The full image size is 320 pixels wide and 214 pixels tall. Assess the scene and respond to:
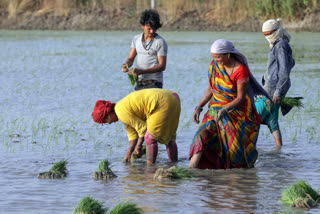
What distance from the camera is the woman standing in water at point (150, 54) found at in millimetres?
7883

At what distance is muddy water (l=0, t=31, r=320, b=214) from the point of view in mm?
6250

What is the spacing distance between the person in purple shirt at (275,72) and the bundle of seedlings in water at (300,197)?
2.35m

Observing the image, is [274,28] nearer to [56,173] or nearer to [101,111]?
[101,111]

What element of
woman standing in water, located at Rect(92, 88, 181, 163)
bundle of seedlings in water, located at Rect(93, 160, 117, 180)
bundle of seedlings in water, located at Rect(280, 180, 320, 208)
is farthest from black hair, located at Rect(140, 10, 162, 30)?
bundle of seedlings in water, located at Rect(280, 180, 320, 208)

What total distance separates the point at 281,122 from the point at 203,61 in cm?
1064

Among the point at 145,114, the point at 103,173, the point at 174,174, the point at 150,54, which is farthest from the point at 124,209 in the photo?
the point at 150,54

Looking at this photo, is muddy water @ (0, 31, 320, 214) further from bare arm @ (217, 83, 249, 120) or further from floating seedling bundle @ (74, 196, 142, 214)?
bare arm @ (217, 83, 249, 120)

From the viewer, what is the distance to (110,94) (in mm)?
14438

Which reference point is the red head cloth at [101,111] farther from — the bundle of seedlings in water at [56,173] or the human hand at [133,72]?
the human hand at [133,72]

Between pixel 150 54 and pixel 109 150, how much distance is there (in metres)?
1.54

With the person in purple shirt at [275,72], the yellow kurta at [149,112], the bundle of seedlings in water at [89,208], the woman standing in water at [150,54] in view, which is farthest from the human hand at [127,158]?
the bundle of seedlings in water at [89,208]

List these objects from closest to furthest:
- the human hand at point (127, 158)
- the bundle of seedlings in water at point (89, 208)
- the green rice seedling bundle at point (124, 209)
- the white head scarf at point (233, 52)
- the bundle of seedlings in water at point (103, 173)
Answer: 1. the green rice seedling bundle at point (124, 209)
2. the bundle of seedlings in water at point (89, 208)
3. the white head scarf at point (233, 52)
4. the bundle of seedlings in water at point (103, 173)
5. the human hand at point (127, 158)

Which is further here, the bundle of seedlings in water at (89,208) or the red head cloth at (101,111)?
the red head cloth at (101,111)

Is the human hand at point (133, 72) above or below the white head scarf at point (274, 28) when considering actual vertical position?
below
